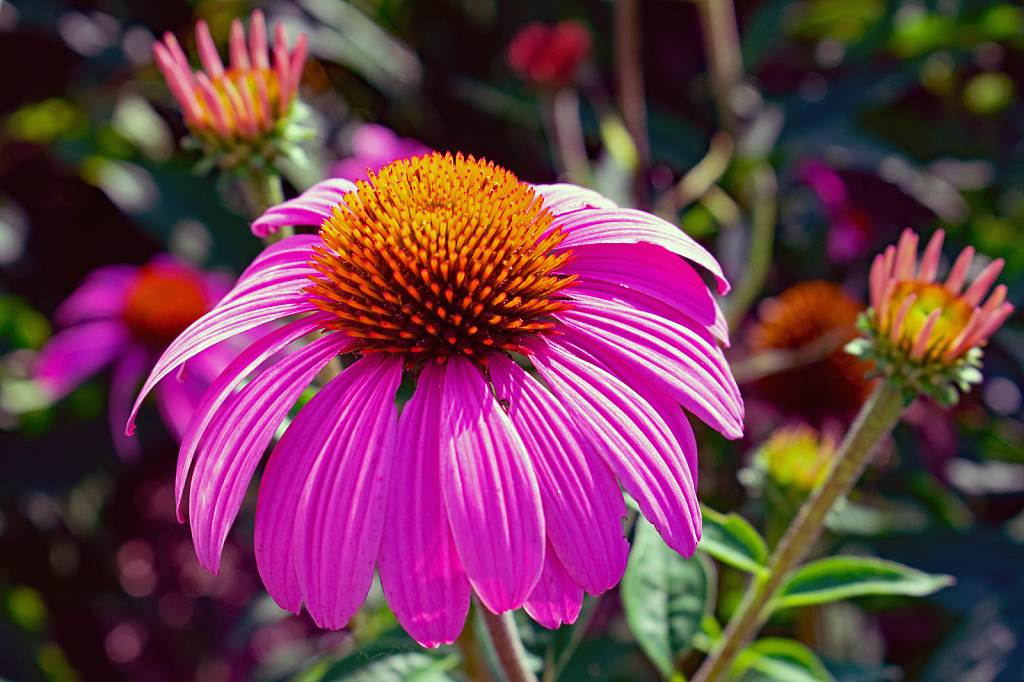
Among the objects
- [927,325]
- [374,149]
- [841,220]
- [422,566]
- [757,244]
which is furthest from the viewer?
[841,220]

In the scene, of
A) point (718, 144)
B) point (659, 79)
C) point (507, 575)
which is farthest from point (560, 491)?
point (659, 79)

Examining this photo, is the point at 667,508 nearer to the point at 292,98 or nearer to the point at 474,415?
the point at 474,415

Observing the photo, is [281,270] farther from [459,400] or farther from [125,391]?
[125,391]

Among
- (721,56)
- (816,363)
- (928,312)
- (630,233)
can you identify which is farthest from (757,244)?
(630,233)

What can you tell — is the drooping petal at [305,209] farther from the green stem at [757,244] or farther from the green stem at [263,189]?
the green stem at [757,244]

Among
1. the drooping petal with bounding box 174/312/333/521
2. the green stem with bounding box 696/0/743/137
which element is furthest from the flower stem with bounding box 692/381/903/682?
the green stem with bounding box 696/0/743/137
